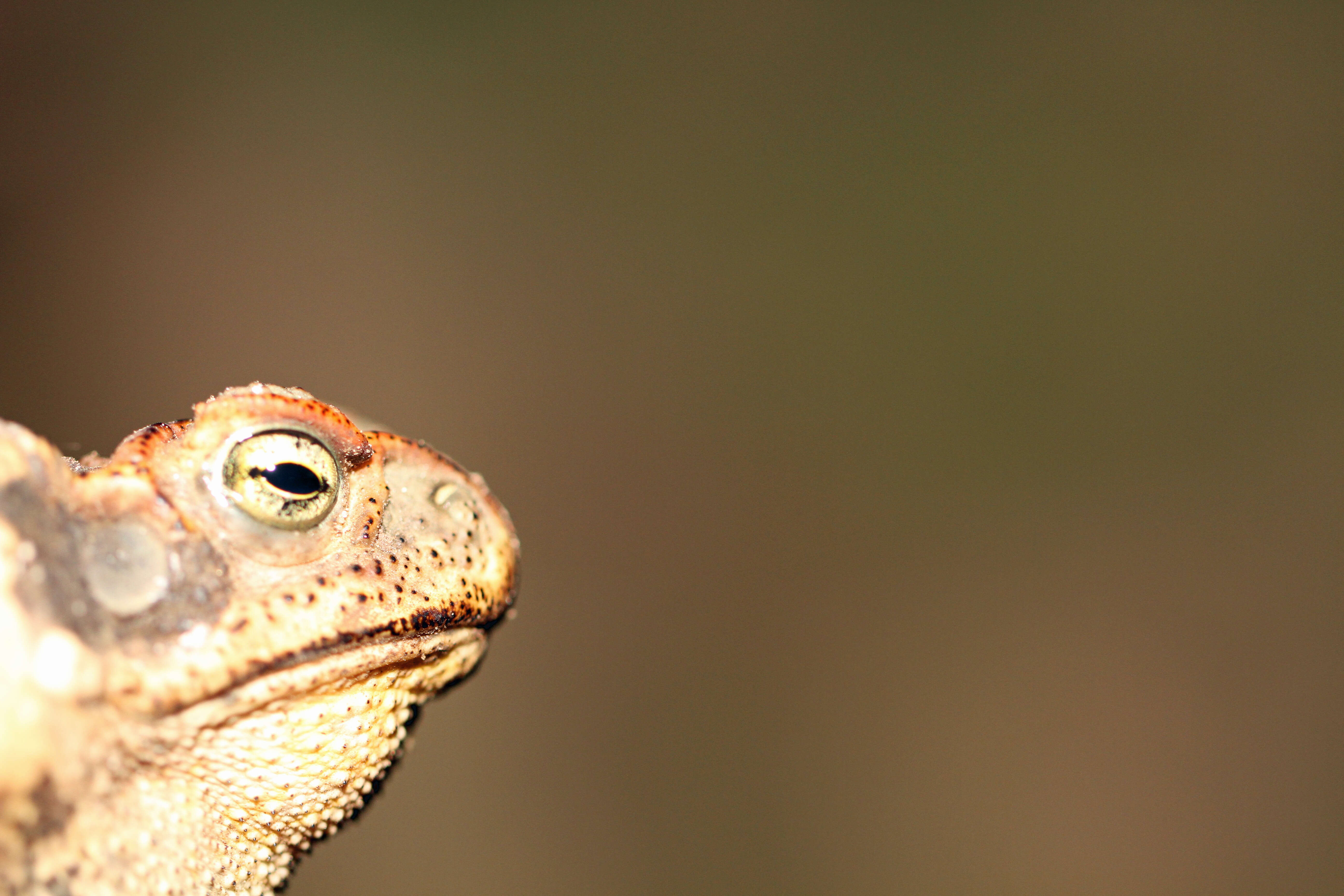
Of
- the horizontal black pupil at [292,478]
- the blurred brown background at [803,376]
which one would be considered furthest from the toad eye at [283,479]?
the blurred brown background at [803,376]

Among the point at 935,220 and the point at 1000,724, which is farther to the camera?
the point at 935,220

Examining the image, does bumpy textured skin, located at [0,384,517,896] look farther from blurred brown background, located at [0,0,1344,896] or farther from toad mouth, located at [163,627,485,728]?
blurred brown background, located at [0,0,1344,896]

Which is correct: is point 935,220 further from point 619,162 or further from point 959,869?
point 959,869

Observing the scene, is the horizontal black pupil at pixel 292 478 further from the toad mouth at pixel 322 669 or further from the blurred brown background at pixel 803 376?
the blurred brown background at pixel 803 376

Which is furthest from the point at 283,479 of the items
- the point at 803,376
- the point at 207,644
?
the point at 803,376

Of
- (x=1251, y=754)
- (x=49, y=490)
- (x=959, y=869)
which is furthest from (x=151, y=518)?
(x=1251, y=754)

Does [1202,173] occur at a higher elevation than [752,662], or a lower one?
higher

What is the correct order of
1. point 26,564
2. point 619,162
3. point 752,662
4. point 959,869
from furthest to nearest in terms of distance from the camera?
point 619,162
point 752,662
point 959,869
point 26,564
